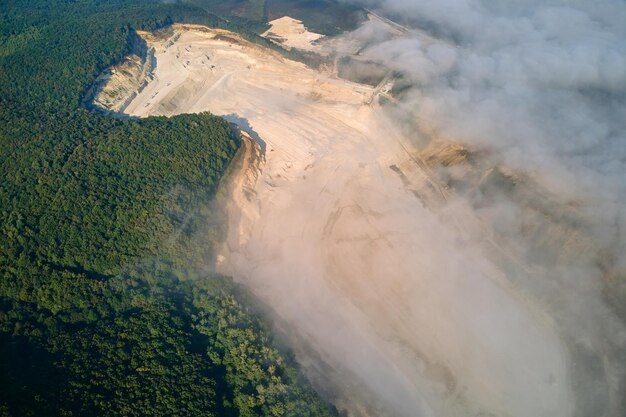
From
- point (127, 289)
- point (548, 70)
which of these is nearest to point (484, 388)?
point (127, 289)

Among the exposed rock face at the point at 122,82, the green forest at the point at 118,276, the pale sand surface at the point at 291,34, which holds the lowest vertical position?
the green forest at the point at 118,276

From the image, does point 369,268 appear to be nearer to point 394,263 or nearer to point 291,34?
point 394,263

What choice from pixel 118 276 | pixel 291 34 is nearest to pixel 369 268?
pixel 118 276

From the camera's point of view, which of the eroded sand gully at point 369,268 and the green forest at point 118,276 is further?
the eroded sand gully at point 369,268

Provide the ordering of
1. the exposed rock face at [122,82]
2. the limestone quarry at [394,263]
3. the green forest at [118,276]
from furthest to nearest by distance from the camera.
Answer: the exposed rock face at [122,82] → the limestone quarry at [394,263] → the green forest at [118,276]

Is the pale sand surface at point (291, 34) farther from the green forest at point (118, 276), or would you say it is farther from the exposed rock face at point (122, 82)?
the green forest at point (118, 276)

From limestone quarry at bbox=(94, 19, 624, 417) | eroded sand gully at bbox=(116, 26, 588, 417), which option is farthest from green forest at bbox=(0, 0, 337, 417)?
eroded sand gully at bbox=(116, 26, 588, 417)

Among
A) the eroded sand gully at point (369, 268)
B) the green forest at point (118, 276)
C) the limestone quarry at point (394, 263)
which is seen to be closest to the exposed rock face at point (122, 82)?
the limestone quarry at point (394, 263)

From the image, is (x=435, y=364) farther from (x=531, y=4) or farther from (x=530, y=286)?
(x=531, y=4)
